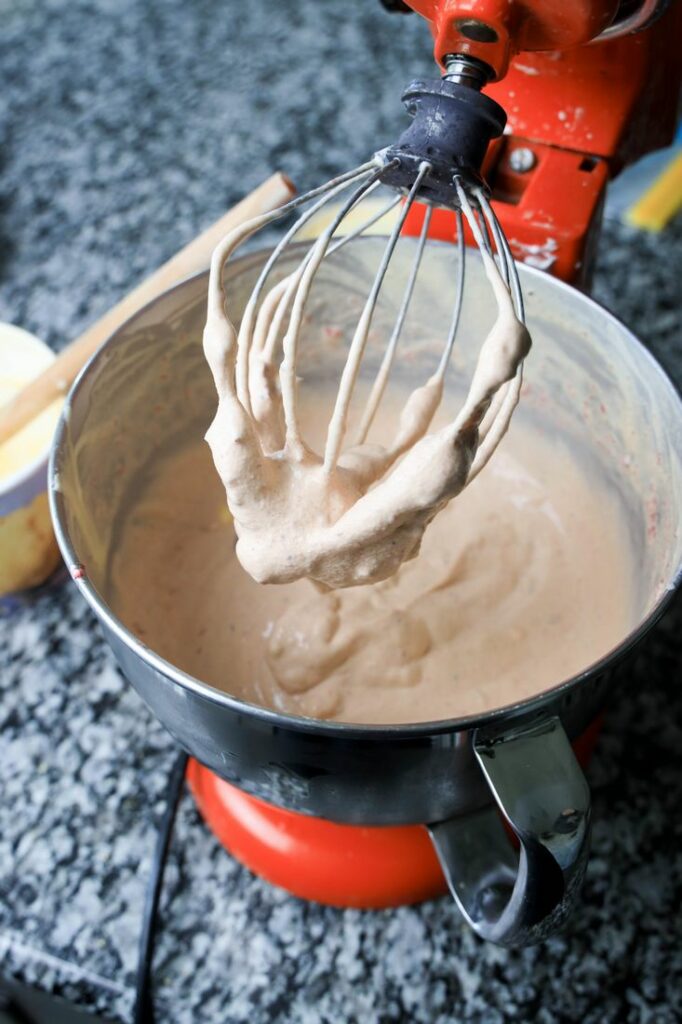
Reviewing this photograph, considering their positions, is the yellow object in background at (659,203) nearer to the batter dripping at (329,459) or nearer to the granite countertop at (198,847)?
the granite countertop at (198,847)

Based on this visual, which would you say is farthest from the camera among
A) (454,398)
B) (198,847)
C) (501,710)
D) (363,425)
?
(454,398)

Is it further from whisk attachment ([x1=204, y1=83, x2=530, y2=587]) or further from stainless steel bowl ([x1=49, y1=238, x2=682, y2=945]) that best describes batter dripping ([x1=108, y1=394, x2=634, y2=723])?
whisk attachment ([x1=204, y1=83, x2=530, y2=587])

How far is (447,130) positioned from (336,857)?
46 centimetres

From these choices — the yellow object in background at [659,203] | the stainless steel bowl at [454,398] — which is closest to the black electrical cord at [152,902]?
the stainless steel bowl at [454,398]

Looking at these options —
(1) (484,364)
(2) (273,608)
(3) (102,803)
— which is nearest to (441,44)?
(1) (484,364)

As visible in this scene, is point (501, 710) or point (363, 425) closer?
point (501, 710)

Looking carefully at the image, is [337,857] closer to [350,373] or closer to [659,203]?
[350,373]

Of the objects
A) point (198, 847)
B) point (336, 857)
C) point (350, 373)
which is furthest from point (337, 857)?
point (350, 373)

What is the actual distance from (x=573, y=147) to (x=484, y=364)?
0.30 meters

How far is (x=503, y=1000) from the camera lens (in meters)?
0.65

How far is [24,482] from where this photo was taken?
742 mm

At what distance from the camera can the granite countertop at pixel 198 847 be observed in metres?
0.65

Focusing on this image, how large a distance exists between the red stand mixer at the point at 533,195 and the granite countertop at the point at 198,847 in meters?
0.04

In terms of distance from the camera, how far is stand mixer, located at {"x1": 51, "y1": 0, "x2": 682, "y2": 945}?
469mm
